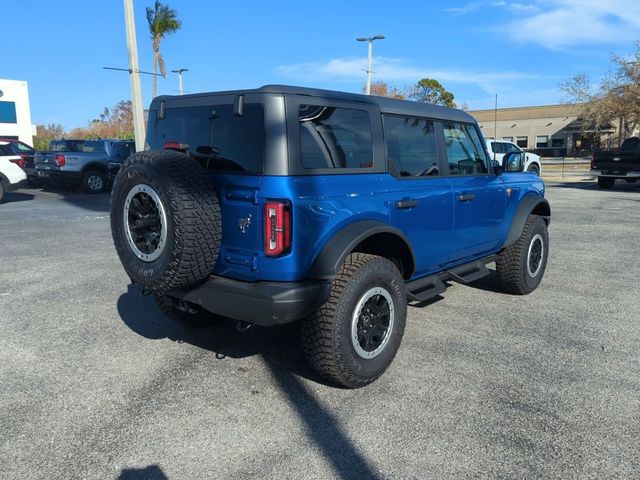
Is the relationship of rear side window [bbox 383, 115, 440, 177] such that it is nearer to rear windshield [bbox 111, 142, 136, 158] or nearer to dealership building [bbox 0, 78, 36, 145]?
rear windshield [bbox 111, 142, 136, 158]

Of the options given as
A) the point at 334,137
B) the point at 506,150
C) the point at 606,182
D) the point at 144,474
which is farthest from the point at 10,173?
the point at 606,182

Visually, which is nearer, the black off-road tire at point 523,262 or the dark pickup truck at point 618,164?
the black off-road tire at point 523,262

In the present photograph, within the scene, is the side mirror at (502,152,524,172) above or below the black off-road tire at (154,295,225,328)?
above

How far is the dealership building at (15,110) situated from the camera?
36219 millimetres

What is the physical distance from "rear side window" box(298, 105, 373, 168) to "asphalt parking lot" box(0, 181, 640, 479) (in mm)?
1533

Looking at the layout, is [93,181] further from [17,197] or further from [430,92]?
[430,92]

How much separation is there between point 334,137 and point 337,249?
82 centimetres

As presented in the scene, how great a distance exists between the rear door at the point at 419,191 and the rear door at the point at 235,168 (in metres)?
1.08

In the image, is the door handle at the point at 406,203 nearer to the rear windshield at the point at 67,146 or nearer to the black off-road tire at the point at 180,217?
the black off-road tire at the point at 180,217

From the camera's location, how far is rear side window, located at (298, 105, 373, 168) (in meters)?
3.39

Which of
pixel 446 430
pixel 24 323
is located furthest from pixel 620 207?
pixel 24 323

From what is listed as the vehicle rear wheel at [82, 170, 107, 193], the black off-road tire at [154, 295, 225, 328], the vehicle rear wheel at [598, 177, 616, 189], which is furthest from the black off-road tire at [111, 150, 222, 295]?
the vehicle rear wheel at [598, 177, 616, 189]

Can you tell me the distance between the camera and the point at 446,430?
10.0 feet

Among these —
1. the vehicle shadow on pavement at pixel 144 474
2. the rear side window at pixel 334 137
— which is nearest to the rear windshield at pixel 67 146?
the rear side window at pixel 334 137
